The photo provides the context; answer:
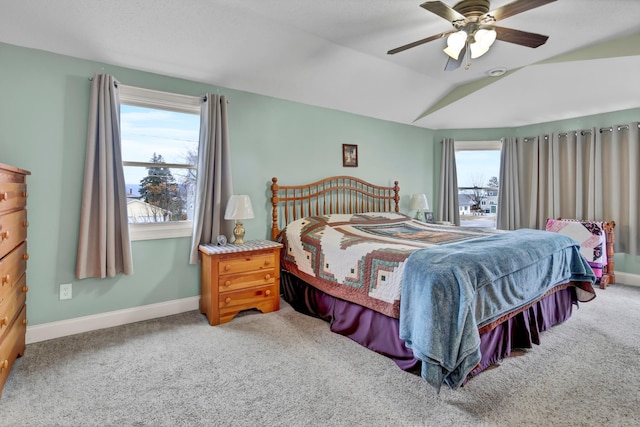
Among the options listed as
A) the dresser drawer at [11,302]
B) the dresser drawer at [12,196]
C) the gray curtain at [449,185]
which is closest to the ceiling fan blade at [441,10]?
the dresser drawer at [12,196]

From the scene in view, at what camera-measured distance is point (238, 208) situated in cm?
301

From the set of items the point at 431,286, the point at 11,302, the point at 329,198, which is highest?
the point at 329,198

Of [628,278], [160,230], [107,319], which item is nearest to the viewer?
[107,319]

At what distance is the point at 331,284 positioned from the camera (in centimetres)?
271

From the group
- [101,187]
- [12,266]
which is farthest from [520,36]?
[12,266]

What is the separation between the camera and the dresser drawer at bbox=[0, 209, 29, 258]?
5.73ft

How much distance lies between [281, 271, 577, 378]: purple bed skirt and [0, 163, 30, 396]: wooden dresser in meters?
2.09

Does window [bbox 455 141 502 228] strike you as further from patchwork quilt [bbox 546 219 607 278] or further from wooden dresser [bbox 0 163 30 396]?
wooden dresser [bbox 0 163 30 396]

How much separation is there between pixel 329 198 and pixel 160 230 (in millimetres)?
2026

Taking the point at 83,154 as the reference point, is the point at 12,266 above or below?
below

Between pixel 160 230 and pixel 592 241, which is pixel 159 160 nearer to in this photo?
pixel 160 230

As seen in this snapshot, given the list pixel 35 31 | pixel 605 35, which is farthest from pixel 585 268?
pixel 35 31

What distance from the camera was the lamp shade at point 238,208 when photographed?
9.84 ft

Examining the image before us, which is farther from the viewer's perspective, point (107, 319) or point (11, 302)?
point (107, 319)
